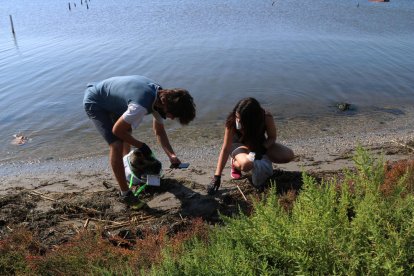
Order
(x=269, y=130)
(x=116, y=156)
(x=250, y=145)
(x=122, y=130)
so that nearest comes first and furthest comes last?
1. (x=122, y=130)
2. (x=116, y=156)
3. (x=269, y=130)
4. (x=250, y=145)

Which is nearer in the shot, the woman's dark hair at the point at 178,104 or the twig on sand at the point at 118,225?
the woman's dark hair at the point at 178,104

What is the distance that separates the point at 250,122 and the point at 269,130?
43cm

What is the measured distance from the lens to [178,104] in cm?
428

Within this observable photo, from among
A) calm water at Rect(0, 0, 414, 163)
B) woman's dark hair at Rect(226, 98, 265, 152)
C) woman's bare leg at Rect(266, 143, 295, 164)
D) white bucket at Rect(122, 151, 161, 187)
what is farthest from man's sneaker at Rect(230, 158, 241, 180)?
calm water at Rect(0, 0, 414, 163)

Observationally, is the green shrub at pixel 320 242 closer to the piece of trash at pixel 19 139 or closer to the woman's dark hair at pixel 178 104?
the woman's dark hair at pixel 178 104

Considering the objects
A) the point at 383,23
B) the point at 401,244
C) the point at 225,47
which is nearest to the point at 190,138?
the point at 401,244

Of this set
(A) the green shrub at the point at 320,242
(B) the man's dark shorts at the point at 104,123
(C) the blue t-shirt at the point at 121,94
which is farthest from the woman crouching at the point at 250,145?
(A) the green shrub at the point at 320,242

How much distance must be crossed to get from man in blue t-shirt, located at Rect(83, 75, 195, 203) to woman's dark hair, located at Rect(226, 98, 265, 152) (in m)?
0.69

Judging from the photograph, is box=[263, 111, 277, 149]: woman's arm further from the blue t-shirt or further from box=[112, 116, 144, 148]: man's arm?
box=[112, 116, 144, 148]: man's arm

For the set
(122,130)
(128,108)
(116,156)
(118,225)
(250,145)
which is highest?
(128,108)

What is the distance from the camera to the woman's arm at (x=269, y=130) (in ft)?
16.7

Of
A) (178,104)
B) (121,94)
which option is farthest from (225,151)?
(121,94)

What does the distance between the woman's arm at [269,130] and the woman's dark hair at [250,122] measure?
0.19 ft

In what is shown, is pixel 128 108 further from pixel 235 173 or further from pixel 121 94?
pixel 235 173
